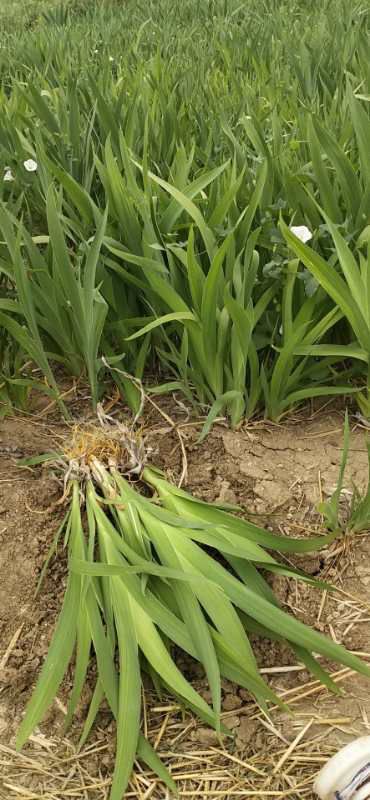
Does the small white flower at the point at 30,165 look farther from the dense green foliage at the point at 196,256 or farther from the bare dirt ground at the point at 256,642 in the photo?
the bare dirt ground at the point at 256,642

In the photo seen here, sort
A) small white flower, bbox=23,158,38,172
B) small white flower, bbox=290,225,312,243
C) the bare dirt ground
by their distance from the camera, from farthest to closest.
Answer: small white flower, bbox=23,158,38,172
small white flower, bbox=290,225,312,243
the bare dirt ground

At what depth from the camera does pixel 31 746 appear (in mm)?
1000

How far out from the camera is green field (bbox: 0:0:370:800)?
101 cm

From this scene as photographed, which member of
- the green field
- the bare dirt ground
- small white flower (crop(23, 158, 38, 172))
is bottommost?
the bare dirt ground

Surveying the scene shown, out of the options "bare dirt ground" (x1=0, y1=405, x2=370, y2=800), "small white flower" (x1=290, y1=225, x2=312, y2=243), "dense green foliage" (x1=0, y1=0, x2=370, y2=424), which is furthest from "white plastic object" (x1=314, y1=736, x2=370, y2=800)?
"small white flower" (x1=290, y1=225, x2=312, y2=243)

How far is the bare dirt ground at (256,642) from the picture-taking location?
951 mm

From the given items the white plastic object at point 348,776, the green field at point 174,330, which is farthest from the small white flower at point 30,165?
the white plastic object at point 348,776

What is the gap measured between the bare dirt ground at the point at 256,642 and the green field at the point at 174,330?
4 centimetres

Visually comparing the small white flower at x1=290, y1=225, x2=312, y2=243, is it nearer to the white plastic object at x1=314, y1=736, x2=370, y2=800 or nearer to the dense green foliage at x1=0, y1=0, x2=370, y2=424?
the dense green foliage at x1=0, y1=0, x2=370, y2=424

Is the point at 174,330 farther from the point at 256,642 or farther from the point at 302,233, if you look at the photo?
the point at 256,642

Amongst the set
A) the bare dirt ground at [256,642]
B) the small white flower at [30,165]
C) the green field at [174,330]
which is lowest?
the bare dirt ground at [256,642]

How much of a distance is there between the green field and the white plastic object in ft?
0.48

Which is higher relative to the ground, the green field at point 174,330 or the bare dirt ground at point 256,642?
the green field at point 174,330

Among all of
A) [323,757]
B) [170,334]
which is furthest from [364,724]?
[170,334]
